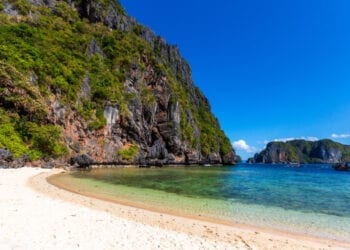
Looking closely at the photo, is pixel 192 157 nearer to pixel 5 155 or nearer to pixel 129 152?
pixel 129 152

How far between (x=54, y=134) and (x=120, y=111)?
20.0 meters

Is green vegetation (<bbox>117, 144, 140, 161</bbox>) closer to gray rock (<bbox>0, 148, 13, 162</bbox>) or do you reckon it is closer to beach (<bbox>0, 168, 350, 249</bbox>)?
gray rock (<bbox>0, 148, 13, 162</bbox>)

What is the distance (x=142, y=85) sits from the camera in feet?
233

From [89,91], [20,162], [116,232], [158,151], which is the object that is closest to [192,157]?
[158,151]

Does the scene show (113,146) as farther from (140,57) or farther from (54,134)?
(140,57)

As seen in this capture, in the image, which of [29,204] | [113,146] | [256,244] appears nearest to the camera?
[256,244]

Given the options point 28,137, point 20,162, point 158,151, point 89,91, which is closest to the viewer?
point 20,162

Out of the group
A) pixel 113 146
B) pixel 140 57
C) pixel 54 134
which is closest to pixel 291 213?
pixel 54 134

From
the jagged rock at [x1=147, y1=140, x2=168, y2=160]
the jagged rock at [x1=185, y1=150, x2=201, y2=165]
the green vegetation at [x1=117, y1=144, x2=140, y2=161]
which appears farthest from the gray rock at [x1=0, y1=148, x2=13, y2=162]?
the jagged rock at [x1=185, y1=150, x2=201, y2=165]

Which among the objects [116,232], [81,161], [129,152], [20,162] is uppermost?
[129,152]

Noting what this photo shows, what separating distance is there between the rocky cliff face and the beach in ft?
77.7

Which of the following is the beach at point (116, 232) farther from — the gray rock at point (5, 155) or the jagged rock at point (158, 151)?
the jagged rock at point (158, 151)

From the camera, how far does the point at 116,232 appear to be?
821 centimetres

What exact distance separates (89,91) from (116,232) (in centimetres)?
4806
